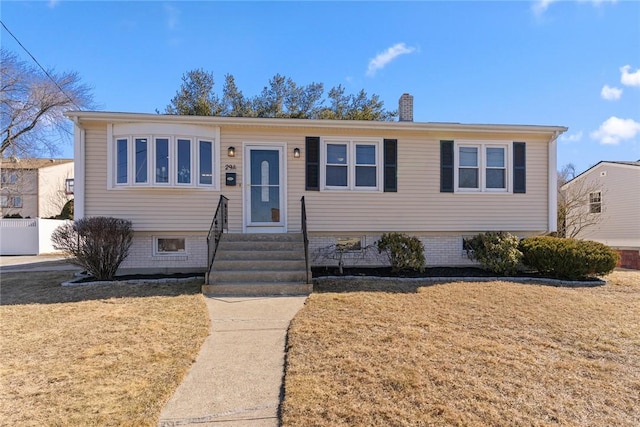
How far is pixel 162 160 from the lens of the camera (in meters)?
8.31

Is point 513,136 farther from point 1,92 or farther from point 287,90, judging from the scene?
point 1,92

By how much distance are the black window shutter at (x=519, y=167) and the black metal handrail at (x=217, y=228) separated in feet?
25.3

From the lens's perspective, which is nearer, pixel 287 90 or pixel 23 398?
pixel 23 398

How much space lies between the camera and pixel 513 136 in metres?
9.27

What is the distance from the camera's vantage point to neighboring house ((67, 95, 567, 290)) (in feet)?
27.2

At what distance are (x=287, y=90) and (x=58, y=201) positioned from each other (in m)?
22.9

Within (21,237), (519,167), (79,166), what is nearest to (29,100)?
(21,237)

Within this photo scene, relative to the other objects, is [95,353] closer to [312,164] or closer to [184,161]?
[184,161]

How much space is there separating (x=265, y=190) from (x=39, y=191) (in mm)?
29574

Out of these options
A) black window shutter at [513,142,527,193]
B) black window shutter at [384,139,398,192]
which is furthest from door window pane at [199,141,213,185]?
black window shutter at [513,142,527,193]

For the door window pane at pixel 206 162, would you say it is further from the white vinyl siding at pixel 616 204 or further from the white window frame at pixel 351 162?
the white vinyl siding at pixel 616 204

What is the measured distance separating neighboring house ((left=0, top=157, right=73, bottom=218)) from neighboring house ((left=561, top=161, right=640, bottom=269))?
36743mm

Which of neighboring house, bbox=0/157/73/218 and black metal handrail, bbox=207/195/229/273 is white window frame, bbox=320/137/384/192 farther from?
neighboring house, bbox=0/157/73/218

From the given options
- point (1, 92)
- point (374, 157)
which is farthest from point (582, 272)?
point (1, 92)
